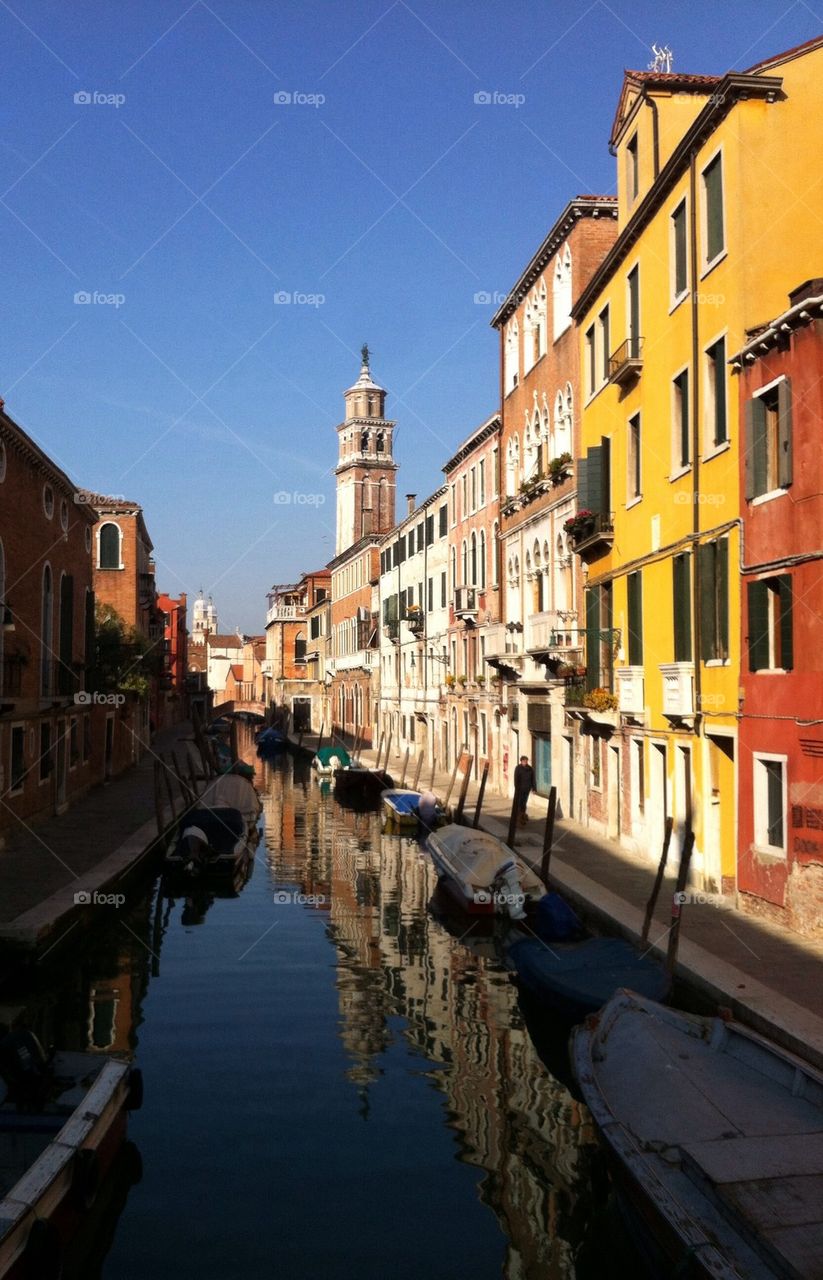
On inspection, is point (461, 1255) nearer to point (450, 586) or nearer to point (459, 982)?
point (459, 982)

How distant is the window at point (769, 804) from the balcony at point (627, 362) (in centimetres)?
744

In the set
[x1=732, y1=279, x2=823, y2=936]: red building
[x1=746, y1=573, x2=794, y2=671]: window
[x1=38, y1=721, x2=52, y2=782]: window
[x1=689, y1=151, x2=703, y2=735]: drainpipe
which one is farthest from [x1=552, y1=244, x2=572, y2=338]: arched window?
[x1=38, y1=721, x2=52, y2=782]: window

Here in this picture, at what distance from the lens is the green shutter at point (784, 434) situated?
43.8ft

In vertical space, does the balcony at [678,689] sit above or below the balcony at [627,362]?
below

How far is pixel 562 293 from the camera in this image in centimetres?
2528

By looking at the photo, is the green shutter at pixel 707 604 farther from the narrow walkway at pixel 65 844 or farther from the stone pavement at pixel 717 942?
Answer: the narrow walkway at pixel 65 844

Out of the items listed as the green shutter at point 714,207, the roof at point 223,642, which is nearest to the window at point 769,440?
the green shutter at point 714,207

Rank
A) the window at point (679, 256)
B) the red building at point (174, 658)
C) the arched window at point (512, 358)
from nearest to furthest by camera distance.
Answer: the window at point (679, 256) < the arched window at point (512, 358) < the red building at point (174, 658)

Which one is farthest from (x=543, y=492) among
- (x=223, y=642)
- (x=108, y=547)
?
(x=223, y=642)

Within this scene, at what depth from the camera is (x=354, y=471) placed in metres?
84.9

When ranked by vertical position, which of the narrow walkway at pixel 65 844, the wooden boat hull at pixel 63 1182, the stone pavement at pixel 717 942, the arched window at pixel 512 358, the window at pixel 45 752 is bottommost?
the wooden boat hull at pixel 63 1182

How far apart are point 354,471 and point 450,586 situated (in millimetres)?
47142

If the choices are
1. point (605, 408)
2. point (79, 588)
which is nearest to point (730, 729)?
point (605, 408)

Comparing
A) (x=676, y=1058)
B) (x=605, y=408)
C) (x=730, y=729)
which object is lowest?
(x=676, y=1058)
